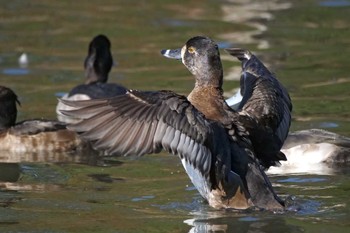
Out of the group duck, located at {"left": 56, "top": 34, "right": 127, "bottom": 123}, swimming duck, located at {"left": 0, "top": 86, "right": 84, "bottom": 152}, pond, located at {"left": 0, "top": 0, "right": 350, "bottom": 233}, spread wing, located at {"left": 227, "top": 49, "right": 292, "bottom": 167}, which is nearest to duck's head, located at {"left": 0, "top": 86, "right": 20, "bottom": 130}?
swimming duck, located at {"left": 0, "top": 86, "right": 84, "bottom": 152}

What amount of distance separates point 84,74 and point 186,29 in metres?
2.76

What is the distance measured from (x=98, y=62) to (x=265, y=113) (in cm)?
614

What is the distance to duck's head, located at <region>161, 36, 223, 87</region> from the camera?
33.5ft

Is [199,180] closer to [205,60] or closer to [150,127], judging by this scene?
[150,127]

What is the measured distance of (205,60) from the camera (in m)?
10.2

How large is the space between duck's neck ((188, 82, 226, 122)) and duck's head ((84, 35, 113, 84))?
596 cm

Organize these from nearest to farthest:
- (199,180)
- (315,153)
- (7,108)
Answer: (199,180), (315,153), (7,108)

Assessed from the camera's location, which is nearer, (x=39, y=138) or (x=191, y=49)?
(x=191, y=49)

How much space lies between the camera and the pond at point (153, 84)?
32.1 feet

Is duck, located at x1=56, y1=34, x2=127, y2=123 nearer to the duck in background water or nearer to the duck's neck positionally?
the duck in background water

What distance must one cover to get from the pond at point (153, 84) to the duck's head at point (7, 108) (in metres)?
0.87

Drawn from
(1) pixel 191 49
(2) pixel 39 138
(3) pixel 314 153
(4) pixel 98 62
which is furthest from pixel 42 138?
(1) pixel 191 49

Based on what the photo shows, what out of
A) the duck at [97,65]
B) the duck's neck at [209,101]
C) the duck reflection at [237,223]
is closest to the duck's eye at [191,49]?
the duck's neck at [209,101]

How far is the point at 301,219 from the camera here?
31.6ft
